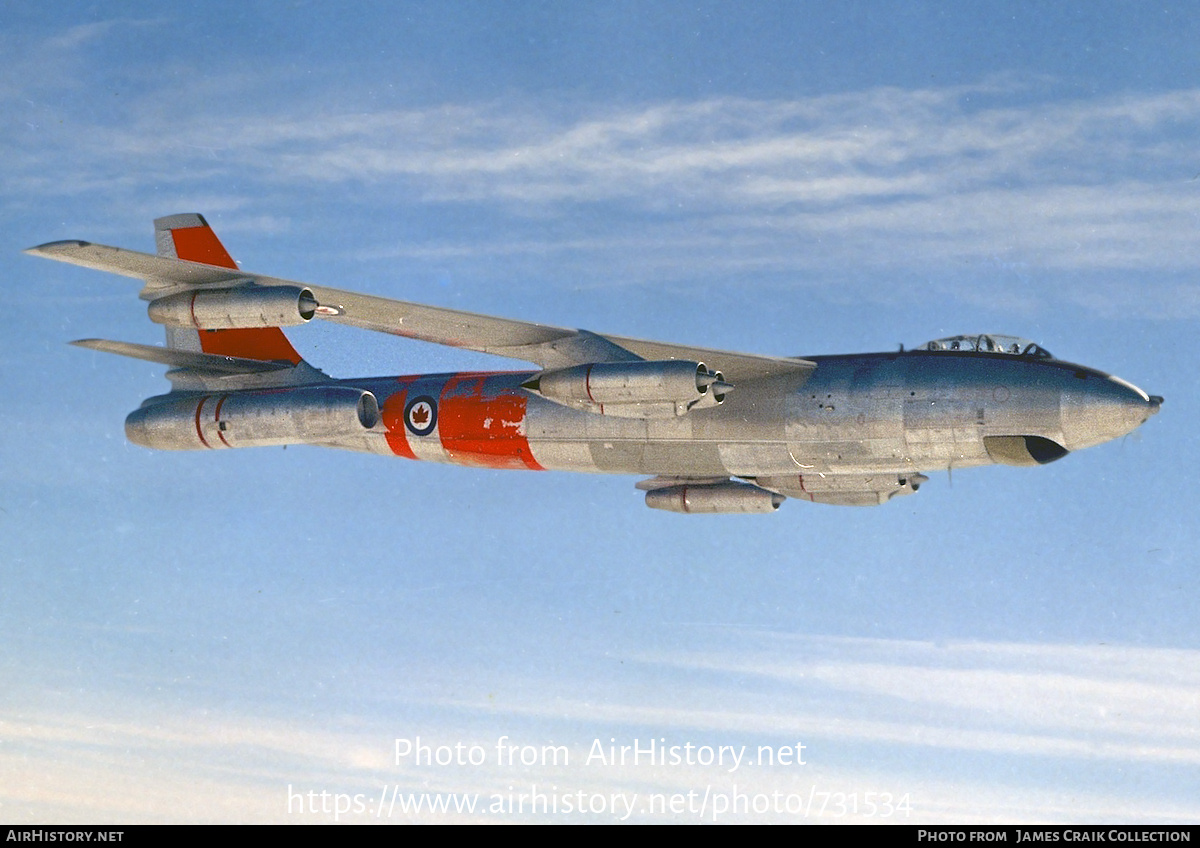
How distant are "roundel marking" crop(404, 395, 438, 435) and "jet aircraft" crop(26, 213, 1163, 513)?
5 centimetres

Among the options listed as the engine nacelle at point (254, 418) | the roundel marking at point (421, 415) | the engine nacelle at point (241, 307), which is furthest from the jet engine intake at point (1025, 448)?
the engine nacelle at point (241, 307)

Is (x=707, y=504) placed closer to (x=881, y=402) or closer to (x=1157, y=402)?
(x=881, y=402)

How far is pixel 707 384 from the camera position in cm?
3106

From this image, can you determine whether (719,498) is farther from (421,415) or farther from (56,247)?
(56,247)

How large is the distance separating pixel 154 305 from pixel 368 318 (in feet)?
16.1

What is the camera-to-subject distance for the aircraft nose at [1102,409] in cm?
3005

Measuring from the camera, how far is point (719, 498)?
3622 cm

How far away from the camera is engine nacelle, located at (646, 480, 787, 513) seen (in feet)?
118

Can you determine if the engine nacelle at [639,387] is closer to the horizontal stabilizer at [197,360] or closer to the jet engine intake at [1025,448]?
the jet engine intake at [1025,448]

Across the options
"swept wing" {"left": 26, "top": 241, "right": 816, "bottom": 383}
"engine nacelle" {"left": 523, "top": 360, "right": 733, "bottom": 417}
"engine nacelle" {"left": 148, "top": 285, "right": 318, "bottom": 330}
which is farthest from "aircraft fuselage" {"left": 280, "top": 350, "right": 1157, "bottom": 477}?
"engine nacelle" {"left": 148, "top": 285, "right": 318, "bottom": 330}
